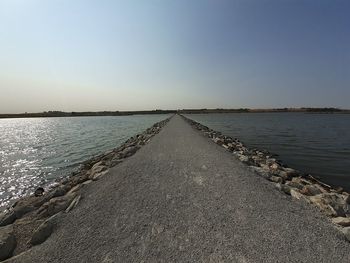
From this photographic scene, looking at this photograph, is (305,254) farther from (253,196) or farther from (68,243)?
(68,243)

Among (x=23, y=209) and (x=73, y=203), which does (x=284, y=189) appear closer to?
(x=73, y=203)

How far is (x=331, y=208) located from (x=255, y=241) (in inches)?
105

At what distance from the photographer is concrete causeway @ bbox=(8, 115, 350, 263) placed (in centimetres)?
405

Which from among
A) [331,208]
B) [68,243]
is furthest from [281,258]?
[68,243]

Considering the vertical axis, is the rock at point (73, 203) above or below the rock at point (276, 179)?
above

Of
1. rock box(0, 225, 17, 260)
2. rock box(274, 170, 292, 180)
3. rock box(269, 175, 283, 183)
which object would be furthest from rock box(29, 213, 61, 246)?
rock box(274, 170, 292, 180)

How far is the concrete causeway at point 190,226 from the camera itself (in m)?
4.05

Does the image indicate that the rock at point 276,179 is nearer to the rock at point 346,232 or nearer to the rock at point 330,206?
the rock at point 330,206

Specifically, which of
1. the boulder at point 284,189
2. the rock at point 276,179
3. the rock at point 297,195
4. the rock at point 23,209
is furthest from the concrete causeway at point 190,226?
the rock at point 23,209

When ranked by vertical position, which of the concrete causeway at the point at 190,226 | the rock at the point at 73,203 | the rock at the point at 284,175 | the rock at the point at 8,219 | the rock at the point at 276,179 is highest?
the concrete causeway at the point at 190,226

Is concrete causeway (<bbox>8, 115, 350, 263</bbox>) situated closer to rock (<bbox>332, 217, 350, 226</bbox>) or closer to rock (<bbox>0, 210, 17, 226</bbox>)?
rock (<bbox>332, 217, 350, 226</bbox>)

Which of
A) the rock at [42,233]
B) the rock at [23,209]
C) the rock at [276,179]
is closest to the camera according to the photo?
the rock at [42,233]

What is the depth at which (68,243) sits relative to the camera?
14.7 ft

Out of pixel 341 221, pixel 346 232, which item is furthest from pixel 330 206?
pixel 346 232
